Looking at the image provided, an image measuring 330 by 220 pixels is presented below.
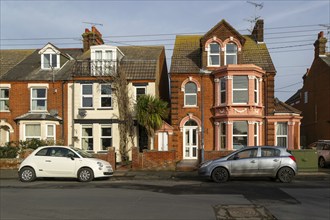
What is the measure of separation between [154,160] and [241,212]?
1310 cm

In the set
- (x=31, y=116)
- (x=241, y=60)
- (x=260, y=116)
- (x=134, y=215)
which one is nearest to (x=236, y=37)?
(x=241, y=60)

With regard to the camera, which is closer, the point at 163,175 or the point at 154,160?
the point at 163,175

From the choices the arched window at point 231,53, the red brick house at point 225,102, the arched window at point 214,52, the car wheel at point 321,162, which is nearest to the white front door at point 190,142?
the red brick house at point 225,102

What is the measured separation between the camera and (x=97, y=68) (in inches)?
1122

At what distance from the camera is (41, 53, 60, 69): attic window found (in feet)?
99.6

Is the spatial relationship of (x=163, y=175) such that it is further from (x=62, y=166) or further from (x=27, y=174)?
(x=27, y=174)

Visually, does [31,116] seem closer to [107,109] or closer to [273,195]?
[107,109]

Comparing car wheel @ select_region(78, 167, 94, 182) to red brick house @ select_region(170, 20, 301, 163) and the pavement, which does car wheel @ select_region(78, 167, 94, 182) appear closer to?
the pavement

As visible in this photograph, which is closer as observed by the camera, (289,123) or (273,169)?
(273,169)

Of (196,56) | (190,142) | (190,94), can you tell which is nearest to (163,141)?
(190,142)

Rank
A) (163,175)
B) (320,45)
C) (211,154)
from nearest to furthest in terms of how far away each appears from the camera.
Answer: (163,175)
(211,154)
(320,45)

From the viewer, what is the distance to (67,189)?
1494 cm

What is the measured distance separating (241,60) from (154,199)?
18.1m

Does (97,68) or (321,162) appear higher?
(97,68)
